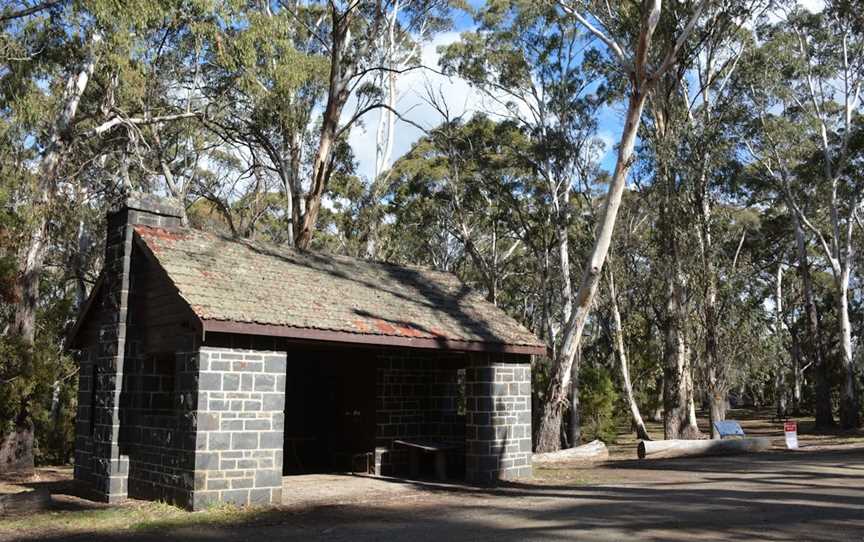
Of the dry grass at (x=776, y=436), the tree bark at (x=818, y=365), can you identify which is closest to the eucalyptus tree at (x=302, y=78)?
the dry grass at (x=776, y=436)

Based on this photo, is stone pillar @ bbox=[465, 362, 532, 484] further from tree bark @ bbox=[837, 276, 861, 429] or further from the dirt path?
tree bark @ bbox=[837, 276, 861, 429]

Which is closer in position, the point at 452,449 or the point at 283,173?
the point at 452,449

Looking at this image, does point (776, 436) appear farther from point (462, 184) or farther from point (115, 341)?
point (115, 341)

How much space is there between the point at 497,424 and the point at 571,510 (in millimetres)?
3173

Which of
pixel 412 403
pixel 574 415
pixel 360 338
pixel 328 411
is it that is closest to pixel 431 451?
pixel 412 403

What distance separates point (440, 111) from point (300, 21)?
5595 millimetres

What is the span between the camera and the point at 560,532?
299 inches

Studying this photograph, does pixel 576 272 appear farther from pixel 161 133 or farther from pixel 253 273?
pixel 253 273

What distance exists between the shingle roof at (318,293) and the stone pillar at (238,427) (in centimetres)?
60

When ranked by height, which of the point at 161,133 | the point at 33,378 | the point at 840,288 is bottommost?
the point at 33,378

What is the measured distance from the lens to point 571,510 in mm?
9133

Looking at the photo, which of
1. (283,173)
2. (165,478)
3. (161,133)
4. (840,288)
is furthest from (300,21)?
(840,288)

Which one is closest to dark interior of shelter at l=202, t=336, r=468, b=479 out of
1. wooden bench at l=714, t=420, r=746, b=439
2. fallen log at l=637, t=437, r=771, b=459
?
fallen log at l=637, t=437, r=771, b=459

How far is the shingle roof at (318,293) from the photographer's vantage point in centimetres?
988
